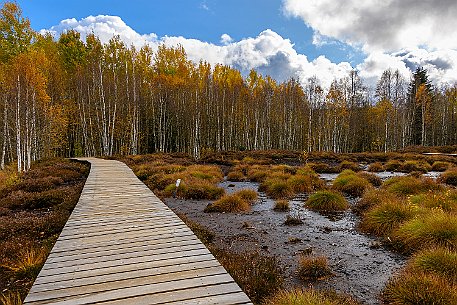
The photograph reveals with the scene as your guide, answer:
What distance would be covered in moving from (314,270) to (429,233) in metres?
2.83

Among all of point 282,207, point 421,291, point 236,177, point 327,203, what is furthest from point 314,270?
point 236,177

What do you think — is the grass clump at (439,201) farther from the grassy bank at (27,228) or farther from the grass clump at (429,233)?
the grassy bank at (27,228)

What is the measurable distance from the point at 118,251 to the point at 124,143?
131 feet

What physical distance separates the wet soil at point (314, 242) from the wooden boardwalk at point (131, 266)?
1.92 metres

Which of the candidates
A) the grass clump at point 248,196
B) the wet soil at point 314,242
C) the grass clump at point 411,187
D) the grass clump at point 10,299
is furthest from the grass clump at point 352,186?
the grass clump at point 10,299

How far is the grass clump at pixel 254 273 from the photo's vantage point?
4.69 metres

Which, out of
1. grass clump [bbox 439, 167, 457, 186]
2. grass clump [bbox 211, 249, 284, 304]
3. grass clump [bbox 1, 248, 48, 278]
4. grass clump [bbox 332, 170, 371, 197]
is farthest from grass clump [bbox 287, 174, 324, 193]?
grass clump [bbox 1, 248, 48, 278]

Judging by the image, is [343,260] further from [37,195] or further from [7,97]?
[7,97]

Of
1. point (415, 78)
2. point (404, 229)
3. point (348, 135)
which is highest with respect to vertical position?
point (415, 78)

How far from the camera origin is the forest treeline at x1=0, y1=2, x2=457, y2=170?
104 feet

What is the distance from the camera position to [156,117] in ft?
138

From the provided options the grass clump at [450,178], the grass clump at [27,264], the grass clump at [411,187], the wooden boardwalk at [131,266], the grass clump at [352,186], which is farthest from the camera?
the grass clump at [450,178]

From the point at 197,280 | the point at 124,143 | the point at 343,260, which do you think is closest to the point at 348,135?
the point at 124,143

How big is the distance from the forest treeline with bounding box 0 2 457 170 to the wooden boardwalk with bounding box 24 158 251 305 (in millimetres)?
21189
